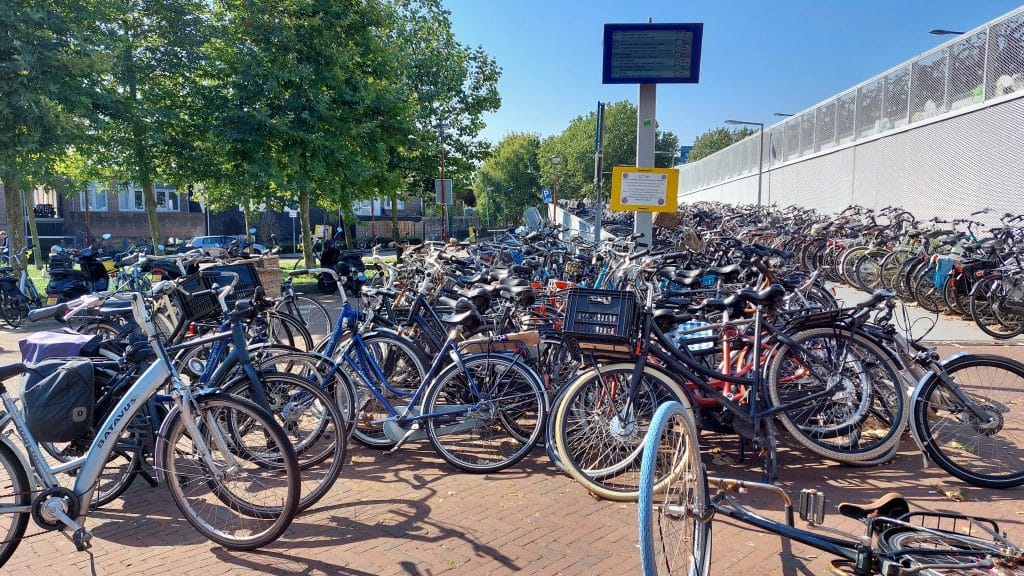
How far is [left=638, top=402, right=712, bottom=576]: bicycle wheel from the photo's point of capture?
2381mm

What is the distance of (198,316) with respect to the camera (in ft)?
15.1

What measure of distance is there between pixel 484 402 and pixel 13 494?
226 cm

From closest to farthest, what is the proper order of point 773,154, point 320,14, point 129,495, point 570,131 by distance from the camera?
1. point 129,495
2. point 320,14
3. point 773,154
4. point 570,131

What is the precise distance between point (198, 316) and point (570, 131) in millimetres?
61903

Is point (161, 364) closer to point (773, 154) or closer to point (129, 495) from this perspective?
point (129, 495)

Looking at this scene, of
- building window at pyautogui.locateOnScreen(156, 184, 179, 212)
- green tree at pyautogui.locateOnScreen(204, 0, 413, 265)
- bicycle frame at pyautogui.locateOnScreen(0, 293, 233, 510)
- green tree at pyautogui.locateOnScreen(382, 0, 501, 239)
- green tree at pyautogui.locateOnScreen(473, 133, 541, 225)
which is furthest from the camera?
green tree at pyautogui.locateOnScreen(473, 133, 541, 225)

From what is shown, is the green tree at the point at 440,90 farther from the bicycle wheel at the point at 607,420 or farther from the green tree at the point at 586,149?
the green tree at the point at 586,149

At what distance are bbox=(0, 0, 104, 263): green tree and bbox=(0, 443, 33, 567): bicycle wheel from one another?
10.4m

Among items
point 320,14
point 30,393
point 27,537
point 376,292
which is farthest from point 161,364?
point 320,14

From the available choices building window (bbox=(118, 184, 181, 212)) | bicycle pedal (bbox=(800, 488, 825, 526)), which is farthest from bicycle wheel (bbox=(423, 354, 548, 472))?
building window (bbox=(118, 184, 181, 212))

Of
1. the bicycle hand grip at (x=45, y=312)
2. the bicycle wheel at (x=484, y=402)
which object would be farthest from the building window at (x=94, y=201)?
the bicycle wheel at (x=484, y=402)

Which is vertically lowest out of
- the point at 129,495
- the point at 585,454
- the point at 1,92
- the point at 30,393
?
the point at 129,495

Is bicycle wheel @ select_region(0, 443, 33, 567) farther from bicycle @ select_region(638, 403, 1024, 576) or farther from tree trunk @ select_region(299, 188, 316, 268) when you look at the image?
tree trunk @ select_region(299, 188, 316, 268)

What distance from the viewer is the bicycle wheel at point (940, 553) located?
2.13m
